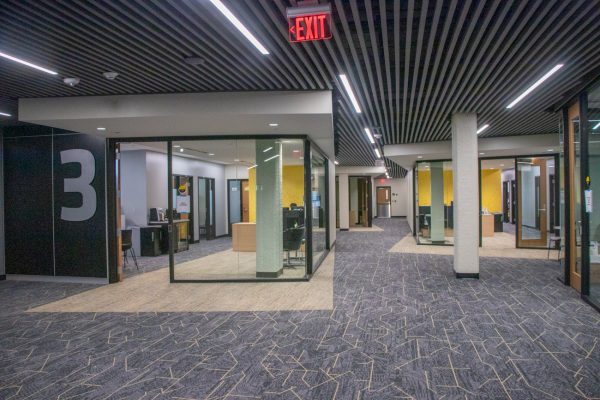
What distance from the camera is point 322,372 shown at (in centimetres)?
331

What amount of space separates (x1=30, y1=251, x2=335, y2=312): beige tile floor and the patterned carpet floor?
0.94ft

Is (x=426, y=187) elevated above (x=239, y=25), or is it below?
below

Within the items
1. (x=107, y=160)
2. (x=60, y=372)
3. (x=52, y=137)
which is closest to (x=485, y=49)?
(x=60, y=372)

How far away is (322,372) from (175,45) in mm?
3332

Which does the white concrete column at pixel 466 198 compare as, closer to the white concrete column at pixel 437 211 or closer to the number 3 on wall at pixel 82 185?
the white concrete column at pixel 437 211

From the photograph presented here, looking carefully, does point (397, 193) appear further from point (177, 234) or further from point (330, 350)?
point (330, 350)

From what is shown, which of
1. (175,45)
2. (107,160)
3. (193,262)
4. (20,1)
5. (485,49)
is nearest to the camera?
(20,1)

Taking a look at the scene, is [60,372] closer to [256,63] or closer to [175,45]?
[175,45]

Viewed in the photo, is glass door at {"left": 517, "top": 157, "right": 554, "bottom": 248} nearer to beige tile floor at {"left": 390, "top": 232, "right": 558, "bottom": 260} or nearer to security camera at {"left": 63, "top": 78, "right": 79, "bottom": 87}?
beige tile floor at {"left": 390, "top": 232, "right": 558, "bottom": 260}

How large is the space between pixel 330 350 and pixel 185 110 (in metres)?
3.70

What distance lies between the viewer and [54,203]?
7426mm

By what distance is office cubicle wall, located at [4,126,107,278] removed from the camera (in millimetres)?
7191

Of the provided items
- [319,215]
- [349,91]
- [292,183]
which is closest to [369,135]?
[319,215]

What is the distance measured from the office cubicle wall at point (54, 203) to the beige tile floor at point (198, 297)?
1.07 m
